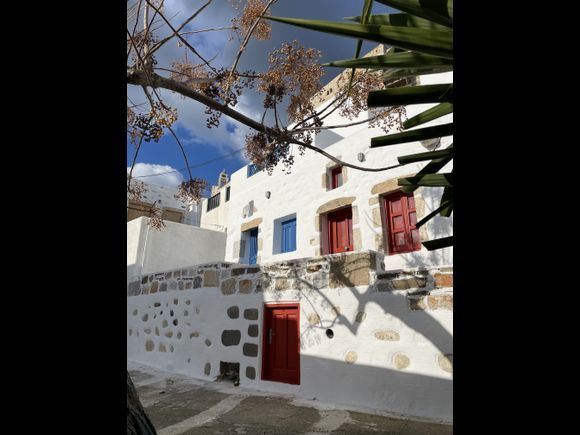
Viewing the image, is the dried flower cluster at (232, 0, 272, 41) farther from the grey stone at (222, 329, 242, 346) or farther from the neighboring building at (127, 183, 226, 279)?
the neighboring building at (127, 183, 226, 279)

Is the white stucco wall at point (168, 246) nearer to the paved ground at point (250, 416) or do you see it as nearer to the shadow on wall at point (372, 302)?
the paved ground at point (250, 416)

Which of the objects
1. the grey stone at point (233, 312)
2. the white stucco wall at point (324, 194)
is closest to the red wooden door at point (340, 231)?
the white stucco wall at point (324, 194)

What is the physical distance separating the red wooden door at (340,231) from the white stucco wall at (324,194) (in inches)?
11.8

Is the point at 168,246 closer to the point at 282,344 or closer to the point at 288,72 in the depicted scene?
the point at 282,344

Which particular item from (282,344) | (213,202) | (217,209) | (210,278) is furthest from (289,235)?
(213,202)

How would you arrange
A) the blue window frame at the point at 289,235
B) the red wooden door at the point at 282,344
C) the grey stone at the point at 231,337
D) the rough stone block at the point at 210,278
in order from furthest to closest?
the blue window frame at the point at 289,235 < the rough stone block at the point at 210,278 < the grey stone at the point at 231,337 < the red wooden door at the point at 282,344

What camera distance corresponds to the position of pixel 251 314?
5098 millimetres

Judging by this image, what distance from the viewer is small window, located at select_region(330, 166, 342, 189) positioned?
7235mm

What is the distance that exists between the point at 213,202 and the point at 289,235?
8.35 meters

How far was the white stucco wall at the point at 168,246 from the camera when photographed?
9.62m
